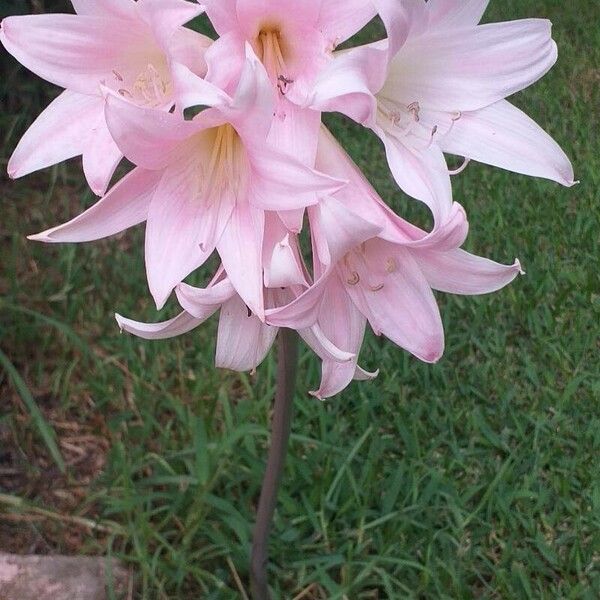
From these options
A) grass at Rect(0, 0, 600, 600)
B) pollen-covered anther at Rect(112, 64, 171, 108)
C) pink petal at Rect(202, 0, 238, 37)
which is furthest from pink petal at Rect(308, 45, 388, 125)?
grass at Rect(0, 0, 600, 600)

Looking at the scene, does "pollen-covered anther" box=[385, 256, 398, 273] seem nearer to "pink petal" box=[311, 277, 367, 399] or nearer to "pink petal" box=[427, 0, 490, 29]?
"pink petal" box=[311, 277, 367, 399]

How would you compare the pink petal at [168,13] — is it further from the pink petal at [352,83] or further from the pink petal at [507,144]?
the pink petal at [507,144]

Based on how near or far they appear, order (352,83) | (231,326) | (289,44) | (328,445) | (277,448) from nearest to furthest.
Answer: (352,83) < (289,44) < (231,326) < (277,448) < (328,445)

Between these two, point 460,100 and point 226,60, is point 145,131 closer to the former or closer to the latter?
point 226,60

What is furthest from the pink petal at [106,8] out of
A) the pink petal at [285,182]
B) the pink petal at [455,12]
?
the pink petal at [455,12]

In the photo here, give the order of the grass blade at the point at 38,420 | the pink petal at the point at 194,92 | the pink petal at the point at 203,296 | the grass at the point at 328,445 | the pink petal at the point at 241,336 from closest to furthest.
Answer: the pink petal at the point at 194,92, the pink petal at the point at 203,296, the pink petal at the point at 241,336, the grass at the point at 328,445, the grass blade at the point at 38,420

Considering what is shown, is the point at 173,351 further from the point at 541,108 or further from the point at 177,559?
the point at 541,108

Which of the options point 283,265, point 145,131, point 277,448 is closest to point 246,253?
point 283,265
